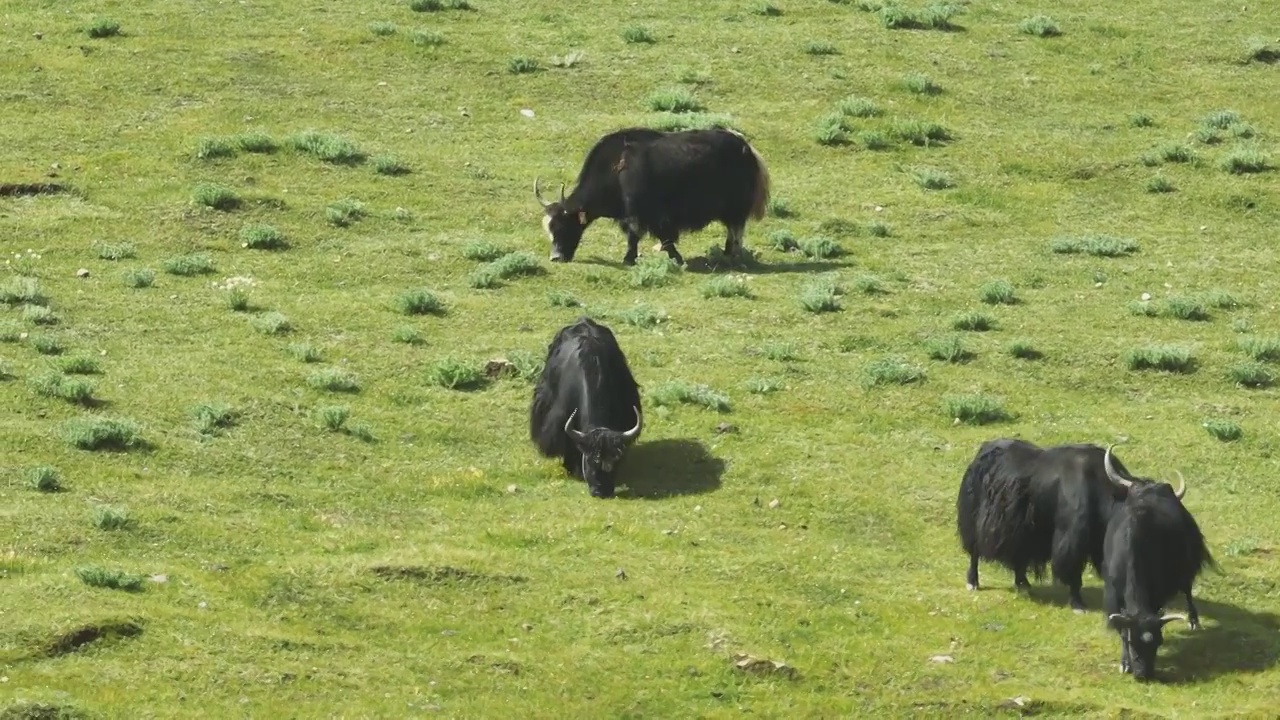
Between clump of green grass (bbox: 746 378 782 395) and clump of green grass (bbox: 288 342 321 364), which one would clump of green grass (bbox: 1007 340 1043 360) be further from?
clump of green grass (bbox: 288 342 321 364)

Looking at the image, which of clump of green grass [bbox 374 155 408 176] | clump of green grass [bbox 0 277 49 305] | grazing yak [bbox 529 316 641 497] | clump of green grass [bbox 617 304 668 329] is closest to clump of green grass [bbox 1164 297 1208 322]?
clump of green grass [bbox 617 304 668 329]

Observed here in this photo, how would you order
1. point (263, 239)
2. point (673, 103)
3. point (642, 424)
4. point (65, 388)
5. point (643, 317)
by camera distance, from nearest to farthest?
point (642, 424), point (65, 388), point (643, 317), point (263, 239), point (673, 103)

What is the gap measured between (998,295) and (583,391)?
8905 mm

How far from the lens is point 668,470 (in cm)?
2303

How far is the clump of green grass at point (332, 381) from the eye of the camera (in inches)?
994

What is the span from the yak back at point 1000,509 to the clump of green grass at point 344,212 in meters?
15.0

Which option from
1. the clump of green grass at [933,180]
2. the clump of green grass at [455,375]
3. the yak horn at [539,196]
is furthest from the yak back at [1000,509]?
the clump of green grass at [933,180]

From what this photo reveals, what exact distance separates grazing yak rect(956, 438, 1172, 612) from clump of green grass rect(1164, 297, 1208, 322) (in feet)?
31.4

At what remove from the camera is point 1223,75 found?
4238 cm

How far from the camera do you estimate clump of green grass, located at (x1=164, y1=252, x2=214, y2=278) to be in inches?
1190

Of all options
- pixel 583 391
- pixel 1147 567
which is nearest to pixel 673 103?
pixel 583 391

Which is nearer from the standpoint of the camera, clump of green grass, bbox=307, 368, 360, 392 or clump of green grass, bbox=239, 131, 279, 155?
clump of green grass, bbox=307, 368, 360, 392

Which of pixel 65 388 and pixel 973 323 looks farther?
pixel 973 323

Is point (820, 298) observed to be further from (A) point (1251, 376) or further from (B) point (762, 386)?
(A) point (1251, 376)
